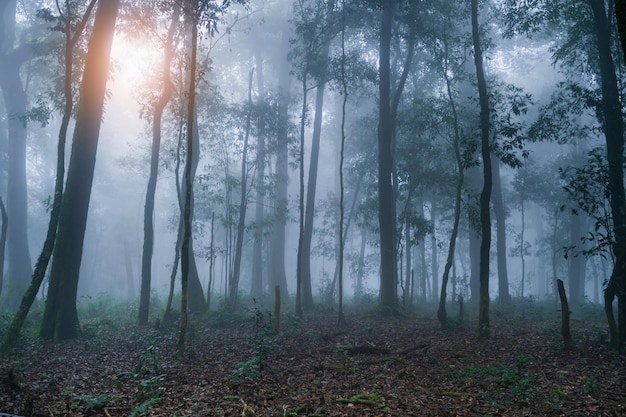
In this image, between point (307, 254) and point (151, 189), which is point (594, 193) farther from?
point (307, 254)

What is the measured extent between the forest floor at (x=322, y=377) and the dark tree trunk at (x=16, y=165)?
576 inches

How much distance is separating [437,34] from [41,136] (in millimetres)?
38823

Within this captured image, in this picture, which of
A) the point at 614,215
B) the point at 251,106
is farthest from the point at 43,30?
the point at 614,215

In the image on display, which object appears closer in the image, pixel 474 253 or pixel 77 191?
pixel 77 191

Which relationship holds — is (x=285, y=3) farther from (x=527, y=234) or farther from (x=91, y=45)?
(x=527, y=234)

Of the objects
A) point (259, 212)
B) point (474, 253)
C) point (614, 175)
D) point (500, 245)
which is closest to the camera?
point (614, 175)

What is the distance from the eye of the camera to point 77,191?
12797 millimetres

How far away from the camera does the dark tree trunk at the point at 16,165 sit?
24.6 metres

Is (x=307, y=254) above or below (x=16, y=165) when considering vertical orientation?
below

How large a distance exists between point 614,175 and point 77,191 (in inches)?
550

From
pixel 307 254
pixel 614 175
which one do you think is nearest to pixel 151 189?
pixel 307 254

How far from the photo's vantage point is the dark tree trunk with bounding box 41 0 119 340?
1212 centimetres

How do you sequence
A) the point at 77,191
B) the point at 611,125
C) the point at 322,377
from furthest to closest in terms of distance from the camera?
the point at 77,191
the point at 611,125
the point at 322,377

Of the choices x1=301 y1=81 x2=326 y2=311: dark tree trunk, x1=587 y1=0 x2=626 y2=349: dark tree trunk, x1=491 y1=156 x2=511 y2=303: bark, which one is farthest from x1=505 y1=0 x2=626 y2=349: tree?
x1=491 y1=156 x2=511 y2=303: bark
